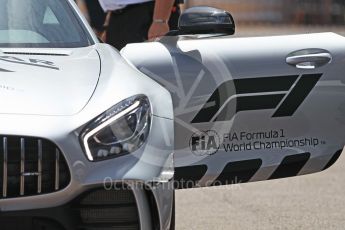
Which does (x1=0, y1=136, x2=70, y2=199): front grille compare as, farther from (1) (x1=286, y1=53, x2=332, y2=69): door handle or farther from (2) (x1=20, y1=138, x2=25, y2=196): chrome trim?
(1) (x1=286, y1=53, x2=332, y2=69): door handle

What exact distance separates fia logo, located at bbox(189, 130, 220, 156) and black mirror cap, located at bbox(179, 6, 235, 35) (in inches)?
26.9

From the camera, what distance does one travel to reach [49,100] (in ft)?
12.4

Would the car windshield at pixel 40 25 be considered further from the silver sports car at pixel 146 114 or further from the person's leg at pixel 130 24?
the person's leg at pixel 130 24

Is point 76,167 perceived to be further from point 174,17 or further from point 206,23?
point 174,17

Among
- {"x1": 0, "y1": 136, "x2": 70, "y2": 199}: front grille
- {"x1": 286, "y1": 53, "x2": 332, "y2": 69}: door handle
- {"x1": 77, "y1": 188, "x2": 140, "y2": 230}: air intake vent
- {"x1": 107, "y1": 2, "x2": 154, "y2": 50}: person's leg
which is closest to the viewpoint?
{"x1": 0, "y1": 136, "x2": 70, "y2": 199}: front grille

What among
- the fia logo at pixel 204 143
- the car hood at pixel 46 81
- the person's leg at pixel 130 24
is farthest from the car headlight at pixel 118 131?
the person's leg at pixel 130 24

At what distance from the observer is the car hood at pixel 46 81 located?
3711 millimetres

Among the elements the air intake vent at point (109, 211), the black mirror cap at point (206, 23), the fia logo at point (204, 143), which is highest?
the black mirror cap at point (206, 23)

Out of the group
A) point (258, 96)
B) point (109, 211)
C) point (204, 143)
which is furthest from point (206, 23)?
point (109, 211)

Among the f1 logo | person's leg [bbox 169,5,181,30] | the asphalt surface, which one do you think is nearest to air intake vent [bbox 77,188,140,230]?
the f1 logo

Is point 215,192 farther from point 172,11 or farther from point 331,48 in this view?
point 331,48

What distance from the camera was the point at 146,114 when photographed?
3.85 metres

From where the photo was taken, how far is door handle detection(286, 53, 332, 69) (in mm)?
4898

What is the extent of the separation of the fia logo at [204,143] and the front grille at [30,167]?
1287 mm
